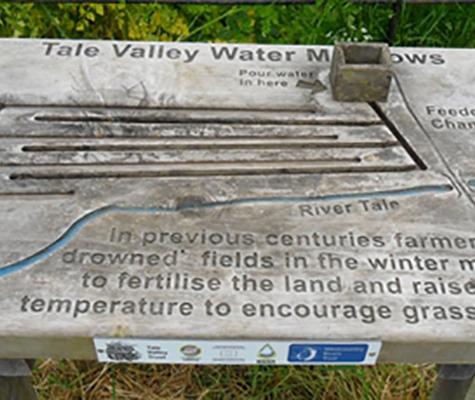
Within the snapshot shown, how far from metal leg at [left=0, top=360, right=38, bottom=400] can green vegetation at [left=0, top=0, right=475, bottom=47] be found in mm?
1601

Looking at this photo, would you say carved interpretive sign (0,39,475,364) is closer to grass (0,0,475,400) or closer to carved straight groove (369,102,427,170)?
carved straight groove (369,102,427,170)

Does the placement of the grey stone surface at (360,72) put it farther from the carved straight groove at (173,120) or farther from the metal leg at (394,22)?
the metal leg at (394,22)

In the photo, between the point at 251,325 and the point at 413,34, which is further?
the point at 413,34

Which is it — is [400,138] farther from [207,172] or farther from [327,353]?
[327,353]

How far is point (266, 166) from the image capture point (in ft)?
5.34

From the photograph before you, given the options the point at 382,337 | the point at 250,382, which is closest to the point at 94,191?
the point at 382,337

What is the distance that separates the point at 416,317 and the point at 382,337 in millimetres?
72

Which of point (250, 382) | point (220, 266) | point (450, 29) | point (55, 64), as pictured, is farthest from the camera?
point (450, 29)

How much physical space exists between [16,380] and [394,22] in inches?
75.1

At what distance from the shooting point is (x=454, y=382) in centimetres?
164

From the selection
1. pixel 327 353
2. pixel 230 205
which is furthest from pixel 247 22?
pixel 327 353

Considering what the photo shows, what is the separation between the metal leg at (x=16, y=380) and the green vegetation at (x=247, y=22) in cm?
160

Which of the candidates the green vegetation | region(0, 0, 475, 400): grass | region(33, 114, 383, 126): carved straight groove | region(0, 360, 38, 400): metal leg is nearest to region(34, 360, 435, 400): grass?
region(0, 0, 475, 400): grass

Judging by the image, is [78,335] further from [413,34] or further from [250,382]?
[413,34]
